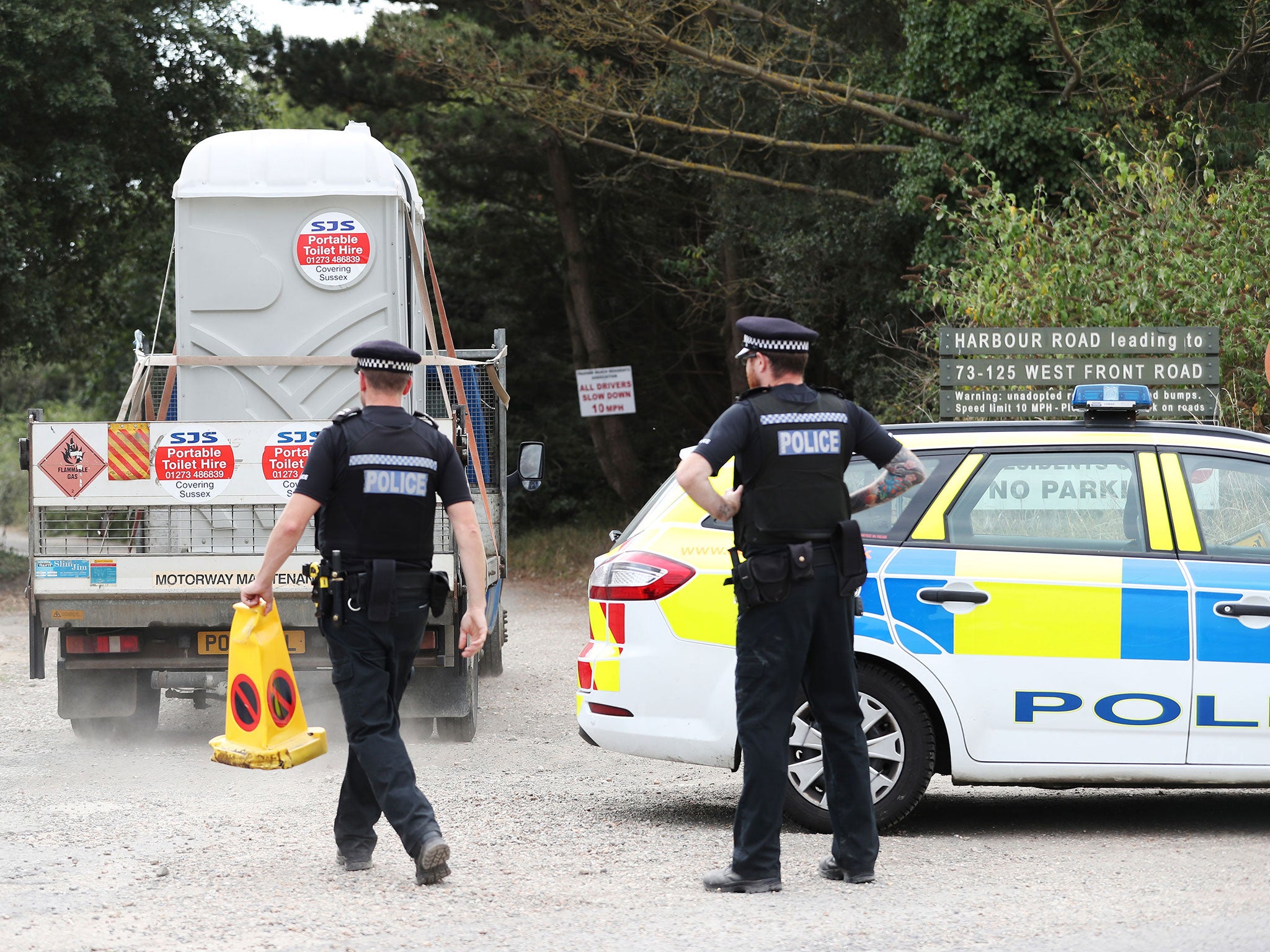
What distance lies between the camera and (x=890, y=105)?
1797 centimetres

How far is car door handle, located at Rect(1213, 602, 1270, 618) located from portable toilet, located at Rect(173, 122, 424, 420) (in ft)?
17.6

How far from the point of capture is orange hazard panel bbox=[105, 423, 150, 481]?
765 centimetres

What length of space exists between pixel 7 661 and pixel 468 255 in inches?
609

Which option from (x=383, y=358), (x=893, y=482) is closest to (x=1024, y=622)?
(x=893, y=482)

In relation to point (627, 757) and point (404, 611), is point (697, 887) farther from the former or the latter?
point (627, 757)

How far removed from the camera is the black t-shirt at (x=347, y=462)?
507 centimetres

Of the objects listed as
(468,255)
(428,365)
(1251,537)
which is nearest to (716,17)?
(468,255)

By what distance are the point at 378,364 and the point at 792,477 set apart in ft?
4.84

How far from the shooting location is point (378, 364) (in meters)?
5.19

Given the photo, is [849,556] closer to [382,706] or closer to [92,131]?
[382,706]

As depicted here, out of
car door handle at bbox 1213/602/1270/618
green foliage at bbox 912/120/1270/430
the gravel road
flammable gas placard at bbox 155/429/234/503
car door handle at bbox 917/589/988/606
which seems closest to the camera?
the gravel road

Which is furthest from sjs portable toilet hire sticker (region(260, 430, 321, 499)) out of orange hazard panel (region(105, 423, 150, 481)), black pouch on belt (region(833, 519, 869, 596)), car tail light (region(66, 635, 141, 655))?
black pouch on belt (region(833, 519, 869, 596))

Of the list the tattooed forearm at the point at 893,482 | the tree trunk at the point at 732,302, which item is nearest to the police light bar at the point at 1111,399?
the tattooed forearm at the point at 893,482

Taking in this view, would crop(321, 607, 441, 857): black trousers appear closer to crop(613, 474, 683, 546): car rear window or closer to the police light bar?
crop(613, 474, 683, 546): car rear window
